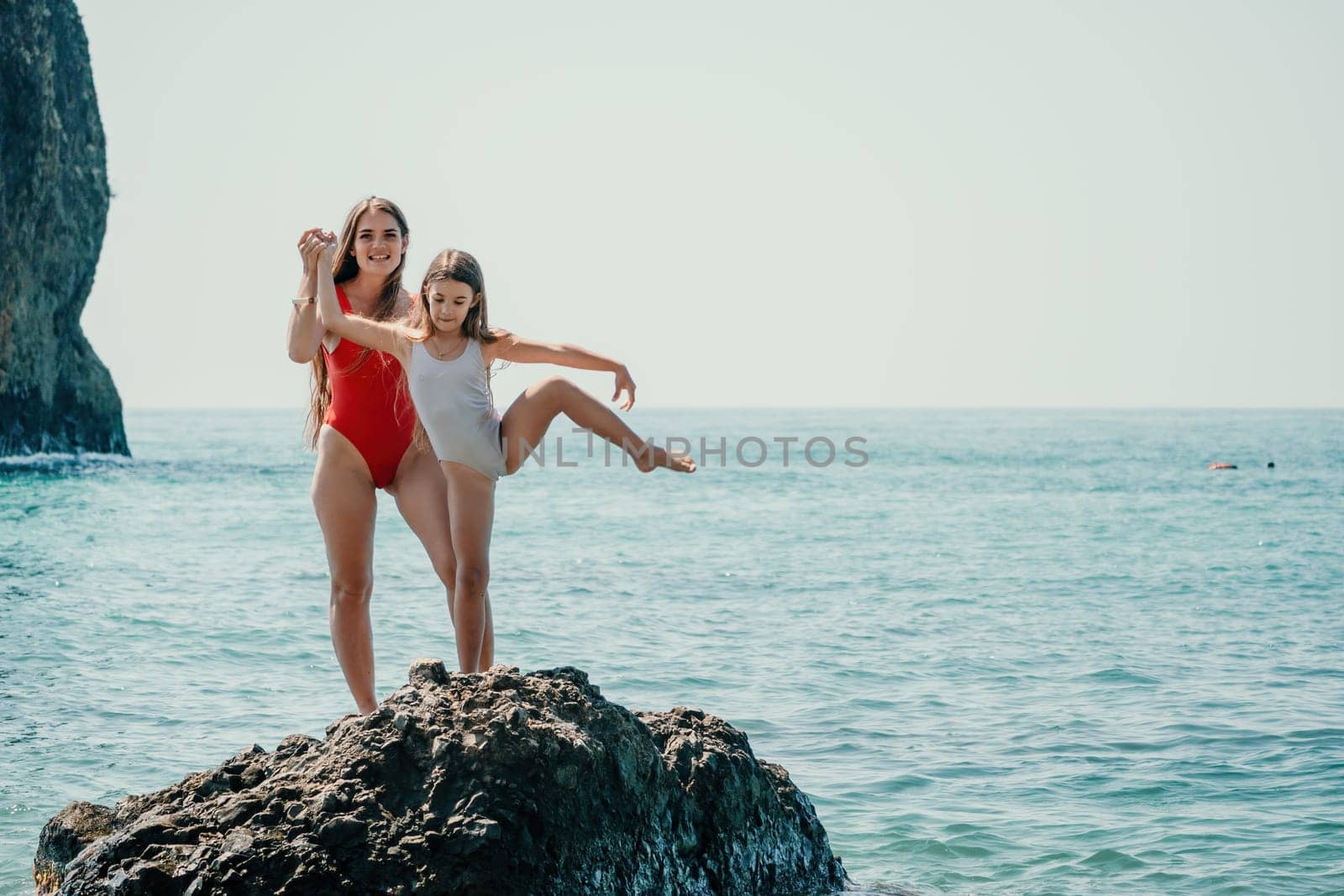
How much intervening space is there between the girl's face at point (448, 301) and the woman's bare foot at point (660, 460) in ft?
2.88

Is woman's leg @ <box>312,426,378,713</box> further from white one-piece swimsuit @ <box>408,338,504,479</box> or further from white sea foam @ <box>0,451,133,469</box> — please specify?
white sea foam @ <box>0,451,133,469</box>

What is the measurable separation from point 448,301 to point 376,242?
21.3 inches

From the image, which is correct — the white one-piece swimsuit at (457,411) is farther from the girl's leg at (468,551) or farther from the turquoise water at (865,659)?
the turquoise water at (865,659)

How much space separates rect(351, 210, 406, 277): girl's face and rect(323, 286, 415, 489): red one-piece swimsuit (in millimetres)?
178

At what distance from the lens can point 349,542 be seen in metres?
5.42

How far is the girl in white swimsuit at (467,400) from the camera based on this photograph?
204 inches

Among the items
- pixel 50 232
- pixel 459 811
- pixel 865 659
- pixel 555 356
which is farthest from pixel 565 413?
pixel 50 232

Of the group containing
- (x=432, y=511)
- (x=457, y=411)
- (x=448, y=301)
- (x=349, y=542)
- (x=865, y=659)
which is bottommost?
(x=865, y=659)

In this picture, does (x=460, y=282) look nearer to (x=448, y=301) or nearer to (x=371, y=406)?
(x=448, y=301)

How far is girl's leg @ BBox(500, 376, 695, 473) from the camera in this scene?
16.4 feet

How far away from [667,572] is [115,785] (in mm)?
11379

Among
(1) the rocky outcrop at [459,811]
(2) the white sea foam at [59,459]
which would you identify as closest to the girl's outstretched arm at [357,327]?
(1) the rocky outcrop at [459,811]

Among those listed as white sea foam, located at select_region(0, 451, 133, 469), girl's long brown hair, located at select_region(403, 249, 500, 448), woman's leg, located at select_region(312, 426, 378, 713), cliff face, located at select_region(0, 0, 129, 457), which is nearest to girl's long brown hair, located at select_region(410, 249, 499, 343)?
girl's long brown hair, located at select_region(403, 249, 500, 448)

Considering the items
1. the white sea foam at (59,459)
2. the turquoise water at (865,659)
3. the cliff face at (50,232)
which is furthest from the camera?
the white sea foam at (59,459)
